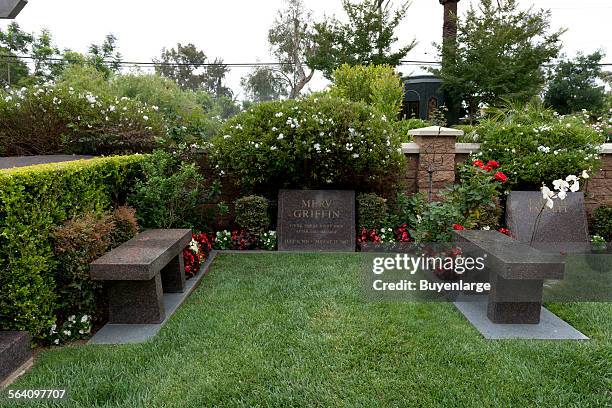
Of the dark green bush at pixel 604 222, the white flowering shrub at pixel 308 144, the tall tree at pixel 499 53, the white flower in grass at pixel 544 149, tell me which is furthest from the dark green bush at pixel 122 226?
the tall tree at pixel 499 53

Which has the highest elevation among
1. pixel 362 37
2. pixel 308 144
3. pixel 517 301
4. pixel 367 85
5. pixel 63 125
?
pixel 362 37

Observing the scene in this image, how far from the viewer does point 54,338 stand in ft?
9.61

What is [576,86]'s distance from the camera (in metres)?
19.7

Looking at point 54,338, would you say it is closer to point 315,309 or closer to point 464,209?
point 315,309

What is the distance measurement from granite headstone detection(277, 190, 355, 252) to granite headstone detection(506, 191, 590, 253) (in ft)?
7.78

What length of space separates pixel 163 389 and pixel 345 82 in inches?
364

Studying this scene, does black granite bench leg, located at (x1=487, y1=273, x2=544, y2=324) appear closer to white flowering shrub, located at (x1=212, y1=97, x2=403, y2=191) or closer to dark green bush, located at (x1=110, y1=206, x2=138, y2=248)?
white flowering shrub, located at (x1=212, y1=97, x2=403, y2=191)

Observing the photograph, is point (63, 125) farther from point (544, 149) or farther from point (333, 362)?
point (544, 149)

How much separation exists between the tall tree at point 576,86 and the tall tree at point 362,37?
769cm

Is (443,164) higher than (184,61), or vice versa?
(184,61)

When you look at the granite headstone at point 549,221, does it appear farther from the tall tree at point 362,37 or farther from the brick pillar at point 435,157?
the tall tree at point 362,37

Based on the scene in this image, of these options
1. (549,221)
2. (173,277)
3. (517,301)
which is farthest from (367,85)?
(517,301)

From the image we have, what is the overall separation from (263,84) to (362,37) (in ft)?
75.4

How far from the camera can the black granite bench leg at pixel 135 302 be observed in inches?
128
